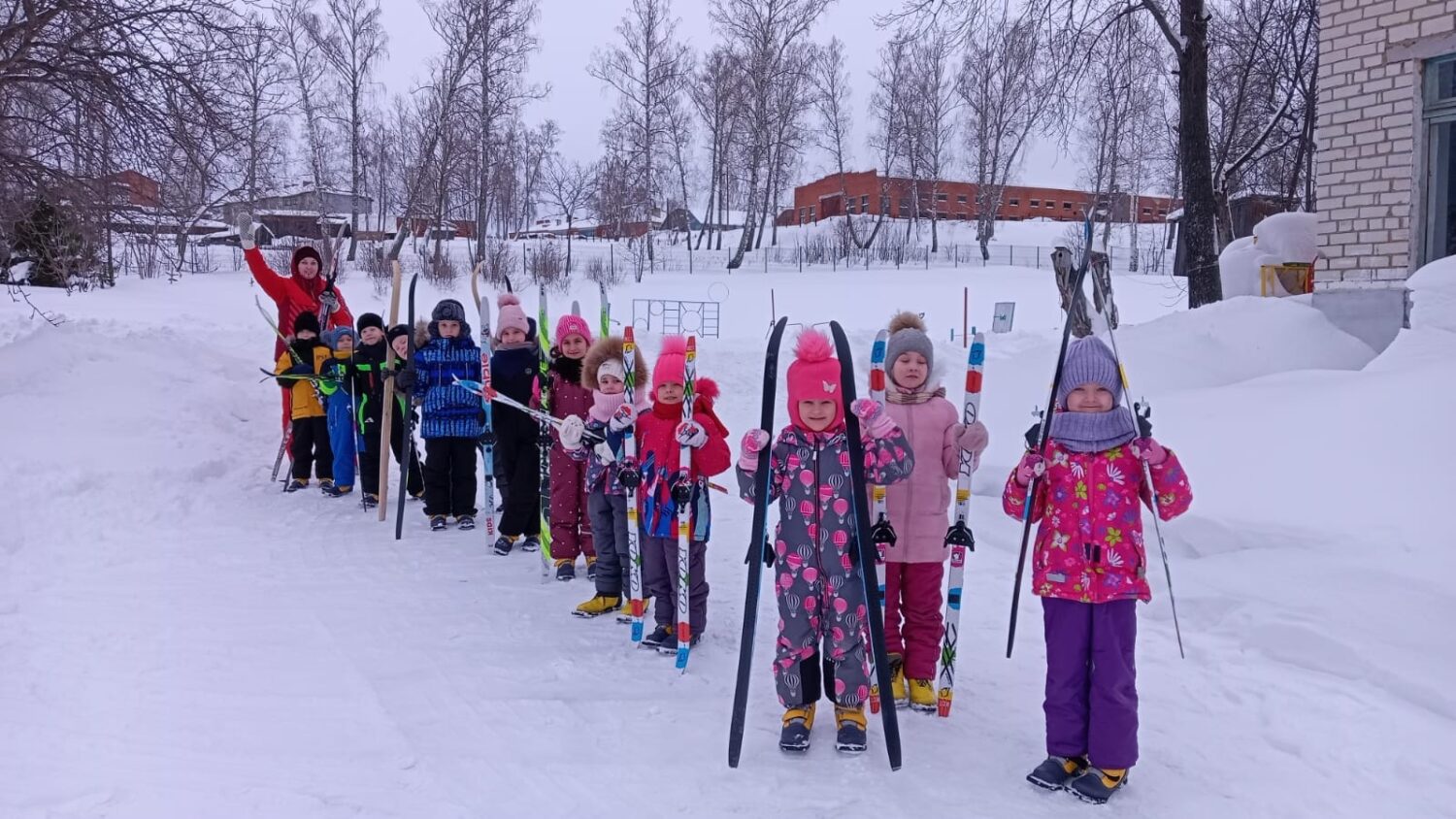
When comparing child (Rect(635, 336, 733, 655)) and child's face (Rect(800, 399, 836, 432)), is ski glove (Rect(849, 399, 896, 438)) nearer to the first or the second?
child's face (Rect(800, 399, 836, 432))

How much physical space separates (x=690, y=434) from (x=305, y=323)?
5.65 m

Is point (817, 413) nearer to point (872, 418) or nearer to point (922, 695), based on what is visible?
point (872, 418)

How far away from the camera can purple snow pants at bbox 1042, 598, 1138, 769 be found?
351 cm

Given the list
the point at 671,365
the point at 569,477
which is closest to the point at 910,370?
the point at 671,365

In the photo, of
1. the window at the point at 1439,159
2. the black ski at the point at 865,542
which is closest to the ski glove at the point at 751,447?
the black ski at the point at 865,542

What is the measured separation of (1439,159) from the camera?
977 centimetres

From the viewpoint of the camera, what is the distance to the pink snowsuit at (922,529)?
433 centimetres

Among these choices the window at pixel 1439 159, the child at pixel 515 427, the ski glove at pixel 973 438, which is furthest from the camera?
the window at pixel 1439 159

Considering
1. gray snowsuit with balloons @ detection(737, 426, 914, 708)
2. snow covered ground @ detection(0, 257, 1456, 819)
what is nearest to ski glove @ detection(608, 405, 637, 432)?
snow covered ground @ detection(0, 257, 1456, 819)

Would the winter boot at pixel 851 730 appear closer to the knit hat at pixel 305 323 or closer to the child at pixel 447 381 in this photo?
the child at pixel 447 381

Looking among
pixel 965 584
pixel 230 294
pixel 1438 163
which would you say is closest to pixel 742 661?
pixel 965 584

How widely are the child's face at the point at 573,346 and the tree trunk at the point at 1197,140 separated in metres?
10.3

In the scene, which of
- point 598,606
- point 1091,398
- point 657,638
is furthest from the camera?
point 598,606

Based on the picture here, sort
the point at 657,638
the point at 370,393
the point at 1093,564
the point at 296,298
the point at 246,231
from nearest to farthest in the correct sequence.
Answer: the point at 1093,564 → the point at 657,638 → the point at 246,231 → the point at 370,393 → the point at 296,298
